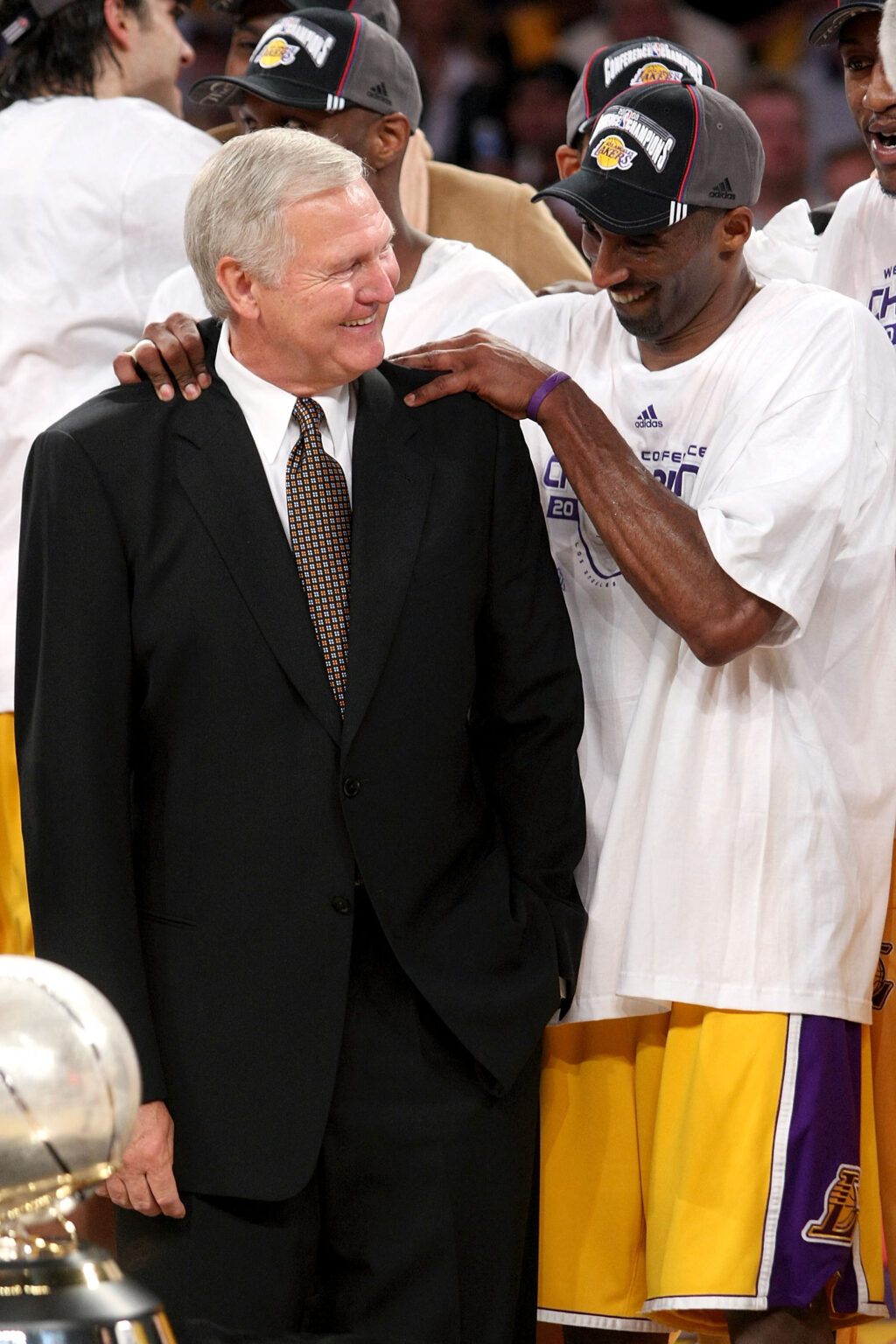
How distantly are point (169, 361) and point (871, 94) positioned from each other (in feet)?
3.70

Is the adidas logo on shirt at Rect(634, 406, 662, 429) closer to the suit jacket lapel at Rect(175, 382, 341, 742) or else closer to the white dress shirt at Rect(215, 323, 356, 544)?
the white dress shirt at Rect(215, 323, 356, 544)

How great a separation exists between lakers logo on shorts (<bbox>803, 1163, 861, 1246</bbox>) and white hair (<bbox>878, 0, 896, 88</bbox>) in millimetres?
1372

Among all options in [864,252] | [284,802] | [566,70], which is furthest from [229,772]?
[566,70]

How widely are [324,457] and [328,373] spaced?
103mm

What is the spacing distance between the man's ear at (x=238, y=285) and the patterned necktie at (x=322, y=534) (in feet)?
0.42

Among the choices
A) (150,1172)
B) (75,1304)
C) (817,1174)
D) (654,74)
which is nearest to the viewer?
(75,1304)

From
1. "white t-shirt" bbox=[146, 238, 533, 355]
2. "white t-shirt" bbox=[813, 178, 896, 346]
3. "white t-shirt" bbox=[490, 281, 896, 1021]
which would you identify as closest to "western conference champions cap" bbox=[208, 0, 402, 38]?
"white t-shirt" bbox=[146, 238, 533, 355]

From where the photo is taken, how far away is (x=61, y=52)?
3199 mm

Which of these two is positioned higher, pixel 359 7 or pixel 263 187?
pixel 359 7

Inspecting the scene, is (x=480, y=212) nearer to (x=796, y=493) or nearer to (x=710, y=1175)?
(x=796, y=493)

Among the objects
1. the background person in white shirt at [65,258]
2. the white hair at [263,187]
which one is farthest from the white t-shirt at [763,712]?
the background person in white shirt at [65,258]

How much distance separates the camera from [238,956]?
2.12 meters

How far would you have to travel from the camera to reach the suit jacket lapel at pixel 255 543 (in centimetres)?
211

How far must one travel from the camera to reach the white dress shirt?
2.20 metres
